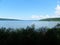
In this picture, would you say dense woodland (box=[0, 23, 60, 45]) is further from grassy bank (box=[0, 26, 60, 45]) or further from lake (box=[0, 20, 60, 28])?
lake (box=[0, 20, 60, 28])

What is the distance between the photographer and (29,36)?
15.7 feet

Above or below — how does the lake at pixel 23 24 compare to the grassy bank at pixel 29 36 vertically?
Result: above

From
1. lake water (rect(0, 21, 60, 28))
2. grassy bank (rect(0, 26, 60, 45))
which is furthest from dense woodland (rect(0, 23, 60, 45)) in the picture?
lake water (rect(0, 21, 60, 28))

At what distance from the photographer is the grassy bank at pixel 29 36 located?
471 centimetres

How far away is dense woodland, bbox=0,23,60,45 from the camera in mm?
4711

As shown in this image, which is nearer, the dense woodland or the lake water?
the dense woodland

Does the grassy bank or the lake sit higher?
the lake

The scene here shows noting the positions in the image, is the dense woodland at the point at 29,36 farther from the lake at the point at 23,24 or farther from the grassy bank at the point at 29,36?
the lake at the point at 23,24

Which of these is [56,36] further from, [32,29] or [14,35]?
[14,35]

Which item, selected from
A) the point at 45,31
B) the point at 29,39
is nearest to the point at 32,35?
Answer: the point at 29,39

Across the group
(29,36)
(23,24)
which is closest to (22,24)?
(23,24)

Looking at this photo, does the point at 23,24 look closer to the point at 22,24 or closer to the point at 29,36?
the point at 22,24

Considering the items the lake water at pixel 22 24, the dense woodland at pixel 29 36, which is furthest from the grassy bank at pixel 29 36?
the lake water at pixel 22 24

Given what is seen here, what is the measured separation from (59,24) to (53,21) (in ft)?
0.82
